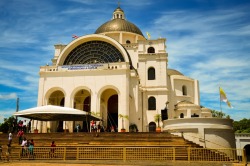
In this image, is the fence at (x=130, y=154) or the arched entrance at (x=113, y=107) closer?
the fence at (x=130, y=154)

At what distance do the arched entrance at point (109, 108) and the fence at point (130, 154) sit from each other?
651 inches

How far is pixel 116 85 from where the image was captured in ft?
97.4

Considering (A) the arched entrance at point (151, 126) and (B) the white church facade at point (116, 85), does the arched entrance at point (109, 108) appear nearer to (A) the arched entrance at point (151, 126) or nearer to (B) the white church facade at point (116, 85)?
(B) the white church facade at point (116, 85)

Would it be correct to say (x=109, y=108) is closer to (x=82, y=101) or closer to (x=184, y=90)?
(x=82, y=101)

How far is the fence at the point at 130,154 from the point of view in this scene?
46.4 ft

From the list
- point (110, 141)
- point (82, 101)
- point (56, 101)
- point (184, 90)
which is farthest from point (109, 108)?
point (110, 141)

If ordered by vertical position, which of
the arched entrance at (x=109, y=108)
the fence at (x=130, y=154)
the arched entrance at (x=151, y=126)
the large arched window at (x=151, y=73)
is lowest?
the fence at (x=130, y=154)

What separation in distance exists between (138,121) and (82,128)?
287 inches

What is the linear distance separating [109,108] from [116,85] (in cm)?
577

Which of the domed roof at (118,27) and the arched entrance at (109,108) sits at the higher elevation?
the domed roof at (118,27)

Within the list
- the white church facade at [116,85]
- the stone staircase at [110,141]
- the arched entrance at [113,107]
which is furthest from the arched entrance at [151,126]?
the stone staircase at [110,141]

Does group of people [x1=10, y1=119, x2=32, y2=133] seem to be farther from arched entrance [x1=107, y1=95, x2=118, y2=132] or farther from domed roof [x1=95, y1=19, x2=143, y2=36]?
domed roof [x1=95, y1=19, x2=143, y2=36]

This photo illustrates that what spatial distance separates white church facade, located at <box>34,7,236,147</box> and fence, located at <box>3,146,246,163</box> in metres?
9.18

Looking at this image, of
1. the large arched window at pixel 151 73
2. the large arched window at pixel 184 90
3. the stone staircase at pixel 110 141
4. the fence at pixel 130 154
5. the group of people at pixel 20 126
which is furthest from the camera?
the large arched window at pixel 184 90
